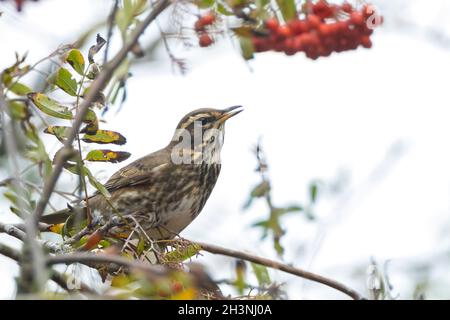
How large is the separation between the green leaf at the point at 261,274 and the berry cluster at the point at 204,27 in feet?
3.87

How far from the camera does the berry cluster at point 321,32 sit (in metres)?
3.86

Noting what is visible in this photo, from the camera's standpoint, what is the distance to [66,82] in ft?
13.5

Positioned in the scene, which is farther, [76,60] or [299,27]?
[76,60]

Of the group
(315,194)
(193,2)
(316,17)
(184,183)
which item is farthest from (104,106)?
(184,183)

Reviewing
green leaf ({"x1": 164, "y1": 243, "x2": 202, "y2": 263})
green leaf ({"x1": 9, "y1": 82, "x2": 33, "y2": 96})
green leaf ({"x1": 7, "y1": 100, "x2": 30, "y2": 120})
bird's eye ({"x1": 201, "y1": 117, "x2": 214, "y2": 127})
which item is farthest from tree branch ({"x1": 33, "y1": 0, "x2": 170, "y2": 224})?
bird's eye ({"x1": 201, "y1": 117, "x2": 214, "y2": 127})

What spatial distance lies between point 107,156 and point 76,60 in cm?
53

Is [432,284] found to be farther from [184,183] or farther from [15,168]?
[15,168]

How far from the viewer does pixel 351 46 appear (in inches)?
156

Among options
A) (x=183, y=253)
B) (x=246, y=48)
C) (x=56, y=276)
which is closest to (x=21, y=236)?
(x=56, y=276)

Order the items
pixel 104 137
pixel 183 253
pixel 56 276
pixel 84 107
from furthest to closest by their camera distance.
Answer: pixel 183 253
pixel 104 137
pixel 56 276
pixel 84 107

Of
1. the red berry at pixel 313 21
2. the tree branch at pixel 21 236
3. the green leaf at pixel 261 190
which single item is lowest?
the tree branch at pixel 21 236

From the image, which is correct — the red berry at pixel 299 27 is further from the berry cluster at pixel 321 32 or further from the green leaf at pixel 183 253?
the green leaf at pixel 183 253

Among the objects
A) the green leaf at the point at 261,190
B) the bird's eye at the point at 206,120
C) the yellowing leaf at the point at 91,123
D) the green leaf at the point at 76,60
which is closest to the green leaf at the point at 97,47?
the green leaf at the point at 76,60

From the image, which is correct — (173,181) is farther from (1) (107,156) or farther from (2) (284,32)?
(2) (284,32)
